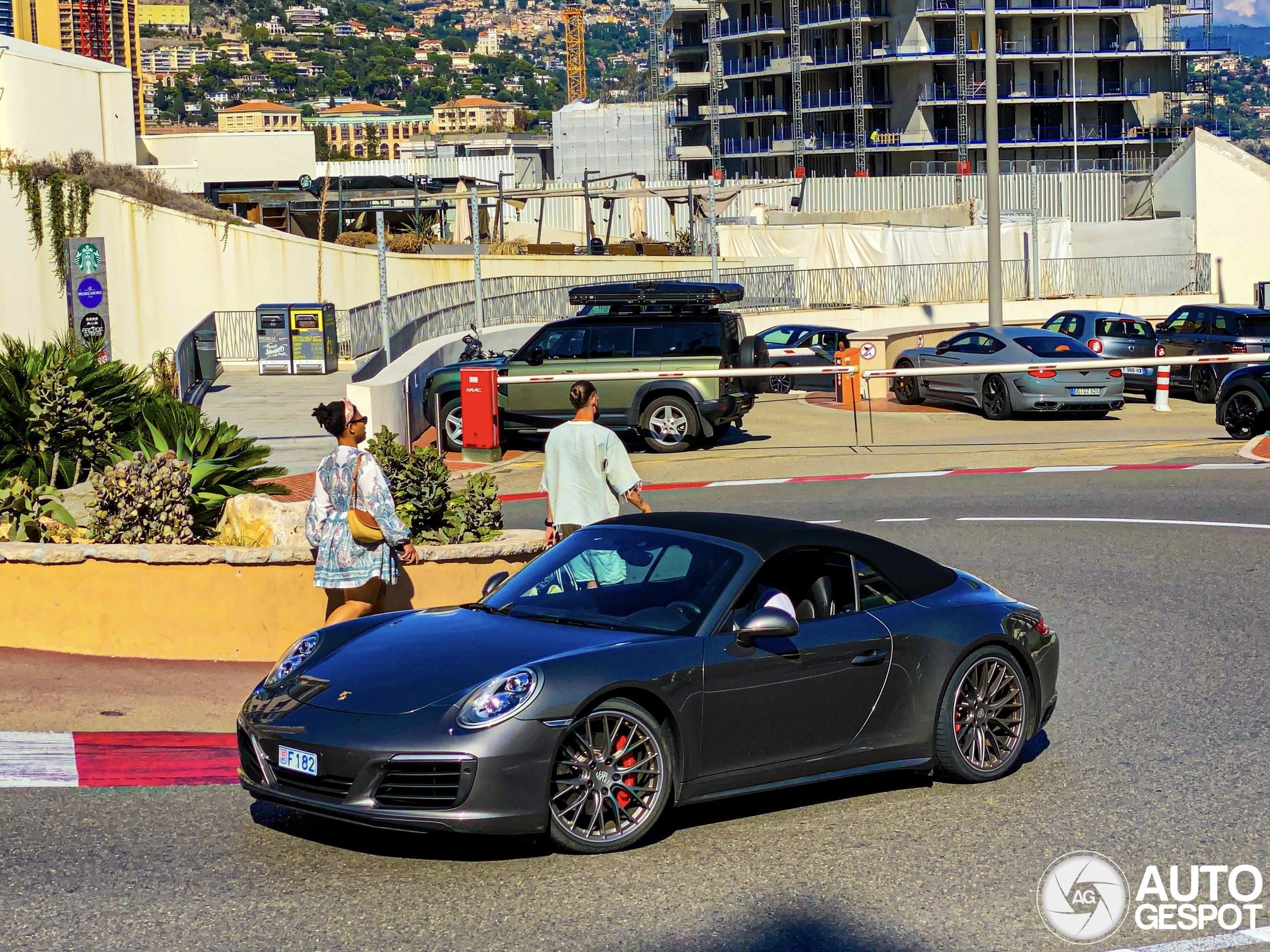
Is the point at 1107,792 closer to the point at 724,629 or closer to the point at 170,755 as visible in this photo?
the point at 724,629

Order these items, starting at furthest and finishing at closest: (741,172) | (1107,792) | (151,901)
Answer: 1. (741,172)
2. (1107,792)
3. (151,901)

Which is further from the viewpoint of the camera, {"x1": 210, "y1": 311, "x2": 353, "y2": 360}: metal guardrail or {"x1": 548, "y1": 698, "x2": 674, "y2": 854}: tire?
{"x1": 210, "y1": 311, "x2": 353, "y2": 360}: metal guardrail

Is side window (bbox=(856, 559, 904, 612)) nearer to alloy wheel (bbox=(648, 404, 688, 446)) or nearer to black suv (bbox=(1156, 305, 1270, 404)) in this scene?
alloy wheel (bbox=(648, 404, 688, 446))

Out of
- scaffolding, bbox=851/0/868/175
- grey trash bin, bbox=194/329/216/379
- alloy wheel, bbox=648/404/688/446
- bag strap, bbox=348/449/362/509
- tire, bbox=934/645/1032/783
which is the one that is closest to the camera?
tire, bbox=934/645/1032/783

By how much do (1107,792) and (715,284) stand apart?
1770 cm

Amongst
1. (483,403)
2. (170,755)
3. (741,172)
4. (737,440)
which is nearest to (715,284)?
(737,440)

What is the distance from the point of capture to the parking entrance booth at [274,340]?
32.8m

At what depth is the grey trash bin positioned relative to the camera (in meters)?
31.4

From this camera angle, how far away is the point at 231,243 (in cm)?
4384

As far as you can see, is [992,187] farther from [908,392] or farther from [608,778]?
[608,778]

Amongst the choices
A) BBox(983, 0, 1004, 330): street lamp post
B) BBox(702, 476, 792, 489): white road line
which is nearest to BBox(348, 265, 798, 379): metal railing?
BBox(983, 0, 1004, 330): street lamp post

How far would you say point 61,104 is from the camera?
4709cm

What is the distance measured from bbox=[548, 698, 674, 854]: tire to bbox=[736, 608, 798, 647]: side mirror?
0.54 meters

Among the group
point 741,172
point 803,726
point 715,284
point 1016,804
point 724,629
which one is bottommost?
point 1016,804
